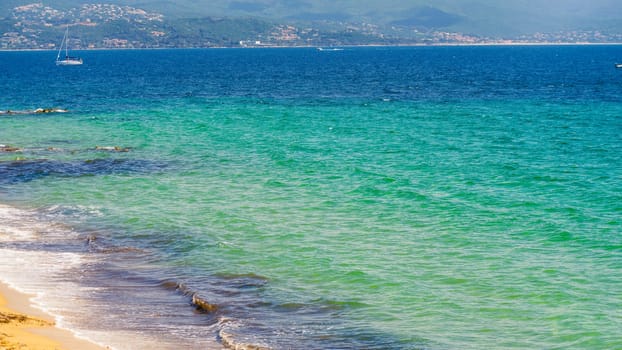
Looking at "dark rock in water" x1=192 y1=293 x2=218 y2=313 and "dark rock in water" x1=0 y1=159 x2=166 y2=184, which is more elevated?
"dark rock in water" x1=192 y1=293 x2=218 y2=313

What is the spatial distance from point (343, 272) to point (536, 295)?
5.02m

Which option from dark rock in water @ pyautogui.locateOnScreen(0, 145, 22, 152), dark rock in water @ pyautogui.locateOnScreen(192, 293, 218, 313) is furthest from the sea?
dark rock in water @ pyautogui.locateOnScreen(0, 145, 22, 152)

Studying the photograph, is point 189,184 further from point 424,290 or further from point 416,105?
point 416,105

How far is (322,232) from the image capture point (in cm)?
2522

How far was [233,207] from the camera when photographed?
29.0 meters

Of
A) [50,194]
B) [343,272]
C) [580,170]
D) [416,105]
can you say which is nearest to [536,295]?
[343,272]

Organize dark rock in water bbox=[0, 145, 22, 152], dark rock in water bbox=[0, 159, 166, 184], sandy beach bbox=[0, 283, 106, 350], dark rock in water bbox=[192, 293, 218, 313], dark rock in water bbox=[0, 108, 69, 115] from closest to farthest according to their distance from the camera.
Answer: sandy beach bbox=[0, 283, 106, 350] < dark rock in water bbox=[192, 293, 218, 313] < dark rock in water bbox=[0, 159, 166, 184] < dark rock in water bbox=[0, 145, 22, 152] < dark rock in water bbox=[0, 108, 69, 115]

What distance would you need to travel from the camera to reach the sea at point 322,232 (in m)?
17.3

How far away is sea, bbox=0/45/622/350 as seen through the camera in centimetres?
1734

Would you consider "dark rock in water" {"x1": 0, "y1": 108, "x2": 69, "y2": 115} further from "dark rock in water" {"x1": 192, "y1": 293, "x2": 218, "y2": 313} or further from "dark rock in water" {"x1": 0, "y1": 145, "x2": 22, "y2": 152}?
"dark rock in water" {"x1": 192, "y1": 293, "x2": 218, "y2": 313}

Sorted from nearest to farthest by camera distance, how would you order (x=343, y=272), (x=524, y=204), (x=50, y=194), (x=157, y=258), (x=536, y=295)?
(x=536, y=295)
(x=343, y=272)
(x=157, y=258)
(x=524, y=204)
(x=50, y=194)

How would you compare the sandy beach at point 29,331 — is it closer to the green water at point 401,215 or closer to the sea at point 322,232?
the sea at point 322,232

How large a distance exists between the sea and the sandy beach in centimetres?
46

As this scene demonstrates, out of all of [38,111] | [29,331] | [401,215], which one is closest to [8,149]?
[38,111]
